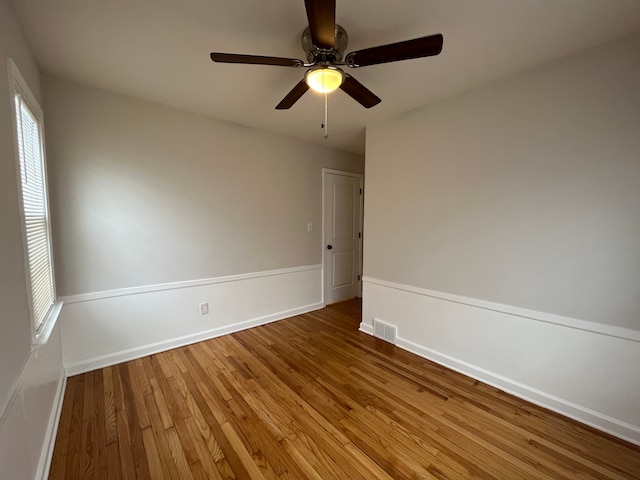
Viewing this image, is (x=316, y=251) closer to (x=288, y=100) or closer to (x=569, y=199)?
(x=288, y=100)

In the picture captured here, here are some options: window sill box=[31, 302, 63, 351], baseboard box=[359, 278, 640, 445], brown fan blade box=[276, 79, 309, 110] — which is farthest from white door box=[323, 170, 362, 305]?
window sill box=[31, 302, 63, 351]

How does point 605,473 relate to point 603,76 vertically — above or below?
below

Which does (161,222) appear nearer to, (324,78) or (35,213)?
(35,213)

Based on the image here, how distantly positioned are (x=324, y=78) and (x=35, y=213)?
2.00 metres

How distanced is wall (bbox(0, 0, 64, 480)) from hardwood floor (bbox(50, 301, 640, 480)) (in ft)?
0.98

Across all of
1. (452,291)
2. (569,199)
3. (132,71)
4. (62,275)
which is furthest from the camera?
(452,291)

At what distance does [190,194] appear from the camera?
8.86 ft

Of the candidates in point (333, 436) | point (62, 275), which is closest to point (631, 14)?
point (333, 436)

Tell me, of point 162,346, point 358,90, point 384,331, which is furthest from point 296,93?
point 162,346

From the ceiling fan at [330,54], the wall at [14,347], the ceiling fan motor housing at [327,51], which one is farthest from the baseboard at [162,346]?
the ceiling fan motor housing at [327,51]

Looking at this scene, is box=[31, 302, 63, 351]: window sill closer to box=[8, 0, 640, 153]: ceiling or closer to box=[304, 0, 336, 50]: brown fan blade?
box=[8, 0, 640, 153]: ceiling

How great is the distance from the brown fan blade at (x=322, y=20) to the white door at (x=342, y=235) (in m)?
2.62

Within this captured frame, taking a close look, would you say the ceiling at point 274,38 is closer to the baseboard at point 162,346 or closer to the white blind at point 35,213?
the white blind at point 35,213

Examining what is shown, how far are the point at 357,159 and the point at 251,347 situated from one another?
317 centimetres
